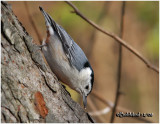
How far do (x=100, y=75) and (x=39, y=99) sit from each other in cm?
325

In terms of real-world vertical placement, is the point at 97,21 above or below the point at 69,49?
above

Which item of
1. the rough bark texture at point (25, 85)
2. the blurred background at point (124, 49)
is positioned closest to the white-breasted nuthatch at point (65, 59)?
the rough bark texture at point (25, 85)

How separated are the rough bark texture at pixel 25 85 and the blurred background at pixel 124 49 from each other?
7.00ft

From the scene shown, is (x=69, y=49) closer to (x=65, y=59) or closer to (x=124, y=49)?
(x=65, y=59)

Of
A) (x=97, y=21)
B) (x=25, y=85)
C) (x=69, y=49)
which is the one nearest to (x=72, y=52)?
(x=69, y=49)

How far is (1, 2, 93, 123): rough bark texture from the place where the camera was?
1.42 metres

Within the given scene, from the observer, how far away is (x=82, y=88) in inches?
103

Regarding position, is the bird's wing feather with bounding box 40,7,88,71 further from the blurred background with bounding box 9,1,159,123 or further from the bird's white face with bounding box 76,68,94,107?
the blurred background with bounding box 9,1,159,123

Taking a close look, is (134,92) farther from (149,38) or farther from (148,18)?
(148,18)

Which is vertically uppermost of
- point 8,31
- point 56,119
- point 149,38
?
point 149,38

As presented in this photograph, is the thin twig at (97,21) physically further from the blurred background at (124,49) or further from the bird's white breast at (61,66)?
the bird's white breast at (61,66)

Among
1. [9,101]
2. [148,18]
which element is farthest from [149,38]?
[9,101]

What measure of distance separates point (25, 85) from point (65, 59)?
1.04 meters

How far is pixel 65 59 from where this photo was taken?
8.23ft
